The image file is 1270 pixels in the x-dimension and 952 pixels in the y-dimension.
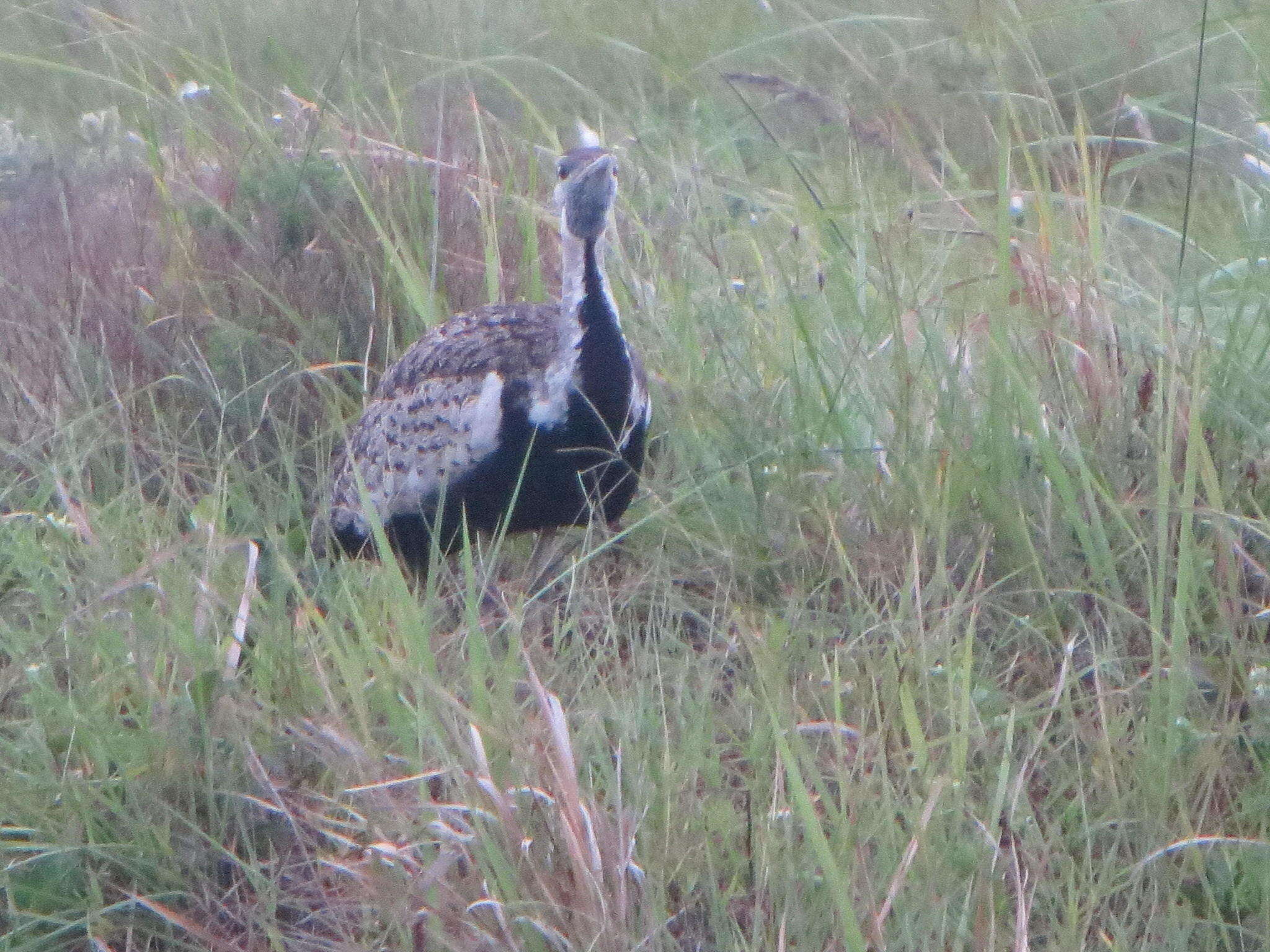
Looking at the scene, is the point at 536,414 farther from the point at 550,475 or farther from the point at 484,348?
the point at 484,348

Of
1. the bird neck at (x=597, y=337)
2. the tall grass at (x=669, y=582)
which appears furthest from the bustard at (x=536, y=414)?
the tall grass at (x=669, y=582)

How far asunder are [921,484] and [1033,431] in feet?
0.81

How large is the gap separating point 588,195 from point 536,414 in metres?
0.47

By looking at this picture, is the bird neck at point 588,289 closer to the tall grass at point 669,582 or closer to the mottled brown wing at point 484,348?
the mottled brown wing at point 484,348

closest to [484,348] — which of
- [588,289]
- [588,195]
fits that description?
[588,289]

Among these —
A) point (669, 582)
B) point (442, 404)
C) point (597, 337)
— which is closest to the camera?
point (669, 582)

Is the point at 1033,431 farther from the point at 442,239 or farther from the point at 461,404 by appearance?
the point at 442,239

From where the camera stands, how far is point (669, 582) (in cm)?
311

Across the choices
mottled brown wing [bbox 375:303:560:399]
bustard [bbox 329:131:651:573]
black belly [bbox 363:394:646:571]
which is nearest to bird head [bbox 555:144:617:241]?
bustard [bbox 329:131:651:573]

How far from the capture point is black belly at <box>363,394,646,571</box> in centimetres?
339

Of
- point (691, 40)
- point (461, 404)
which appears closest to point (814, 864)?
point (461, 404)

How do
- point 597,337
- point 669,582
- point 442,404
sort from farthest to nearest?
point 442,404, point 597,337, point 669,582

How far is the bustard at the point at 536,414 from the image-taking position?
134 inches

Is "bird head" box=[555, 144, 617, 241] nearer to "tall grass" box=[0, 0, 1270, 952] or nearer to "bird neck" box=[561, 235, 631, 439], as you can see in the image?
"bird neck" box=[561, 235, 631, 439]
